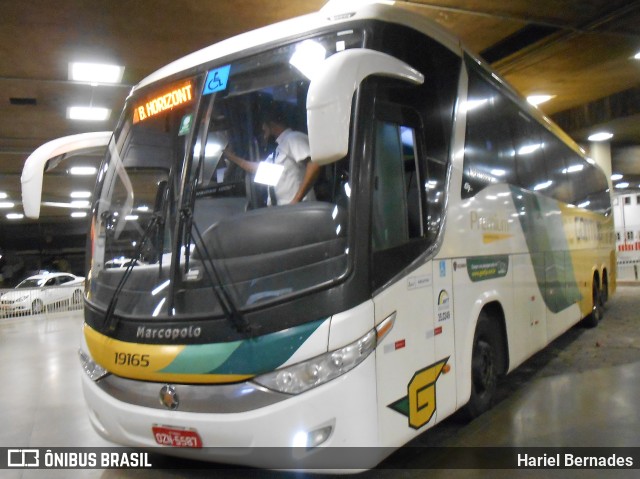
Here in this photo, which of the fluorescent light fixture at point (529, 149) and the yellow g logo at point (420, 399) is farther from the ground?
the fluorescent light fixture at point (529, 149)

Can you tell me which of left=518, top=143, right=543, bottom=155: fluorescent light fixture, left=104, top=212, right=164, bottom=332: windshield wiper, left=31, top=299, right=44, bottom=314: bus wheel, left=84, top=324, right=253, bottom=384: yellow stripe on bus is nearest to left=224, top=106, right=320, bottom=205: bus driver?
left=104, top=212, right=164, bottom=332: windshield wiper

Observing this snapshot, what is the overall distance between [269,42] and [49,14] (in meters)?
5.43

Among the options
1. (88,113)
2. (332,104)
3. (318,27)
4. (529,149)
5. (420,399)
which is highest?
(88,113)

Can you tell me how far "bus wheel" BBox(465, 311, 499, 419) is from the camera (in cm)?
521

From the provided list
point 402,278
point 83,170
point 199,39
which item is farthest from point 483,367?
point 83,170

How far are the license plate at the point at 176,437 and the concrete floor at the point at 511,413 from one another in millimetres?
822

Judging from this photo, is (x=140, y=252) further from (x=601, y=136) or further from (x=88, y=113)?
(x=601, y=136)

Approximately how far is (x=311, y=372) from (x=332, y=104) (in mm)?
1536

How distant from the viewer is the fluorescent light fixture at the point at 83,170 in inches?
706

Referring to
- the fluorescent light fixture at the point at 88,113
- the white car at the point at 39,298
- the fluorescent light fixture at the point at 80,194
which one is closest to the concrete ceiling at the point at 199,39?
the fluorescent light fixture at the point at 88,113

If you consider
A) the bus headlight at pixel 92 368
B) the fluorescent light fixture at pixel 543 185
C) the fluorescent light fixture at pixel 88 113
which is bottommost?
the bus headlight at pixel 92 368

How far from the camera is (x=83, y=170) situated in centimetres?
1847

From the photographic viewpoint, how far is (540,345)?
694 cm

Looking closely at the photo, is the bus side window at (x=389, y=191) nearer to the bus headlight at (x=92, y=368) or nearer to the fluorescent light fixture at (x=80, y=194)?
the bus headlight at (x=92, y=368)
